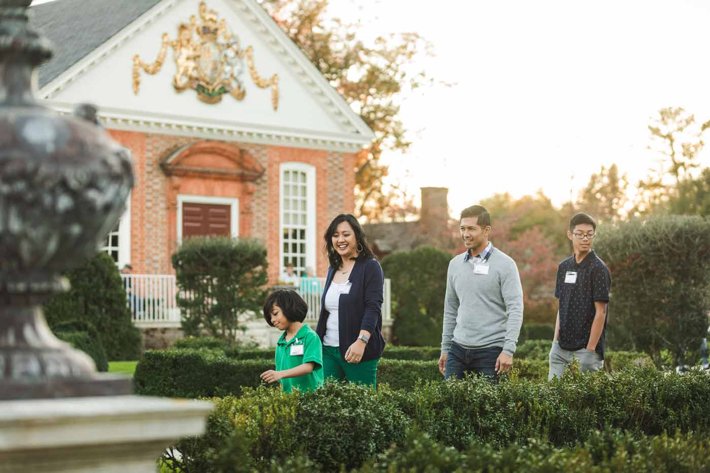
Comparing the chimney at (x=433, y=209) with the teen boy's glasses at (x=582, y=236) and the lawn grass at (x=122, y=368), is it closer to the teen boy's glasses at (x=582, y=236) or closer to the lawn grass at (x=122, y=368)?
the lawn grass at (x=122, y=368)

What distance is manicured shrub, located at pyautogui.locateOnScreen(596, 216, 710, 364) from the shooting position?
16.8m

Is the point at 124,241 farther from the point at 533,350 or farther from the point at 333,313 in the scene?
the point at 333,313

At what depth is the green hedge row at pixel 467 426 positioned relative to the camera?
5965 mm

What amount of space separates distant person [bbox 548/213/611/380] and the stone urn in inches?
240

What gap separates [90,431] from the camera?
3.99 metres

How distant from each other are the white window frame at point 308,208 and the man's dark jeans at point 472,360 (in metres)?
20.0


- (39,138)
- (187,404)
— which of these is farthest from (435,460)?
(39,138)

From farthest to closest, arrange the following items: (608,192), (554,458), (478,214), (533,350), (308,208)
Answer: (608,192), (308,208), (533,350), (478,214), (554,458)

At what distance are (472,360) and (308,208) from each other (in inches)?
826

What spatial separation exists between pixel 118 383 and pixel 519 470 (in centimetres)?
221

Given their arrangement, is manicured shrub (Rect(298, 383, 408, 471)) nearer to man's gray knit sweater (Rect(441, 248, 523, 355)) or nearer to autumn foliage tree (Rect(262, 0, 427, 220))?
man's gray knit sweater (Rect(441, 248, 523, 355))

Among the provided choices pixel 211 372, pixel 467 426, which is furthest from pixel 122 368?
pixel 467 426

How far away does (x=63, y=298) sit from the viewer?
2098 centimetres

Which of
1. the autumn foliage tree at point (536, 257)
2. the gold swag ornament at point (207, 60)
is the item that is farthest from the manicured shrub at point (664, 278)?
the autumn foliage tree at point (536, 257)
